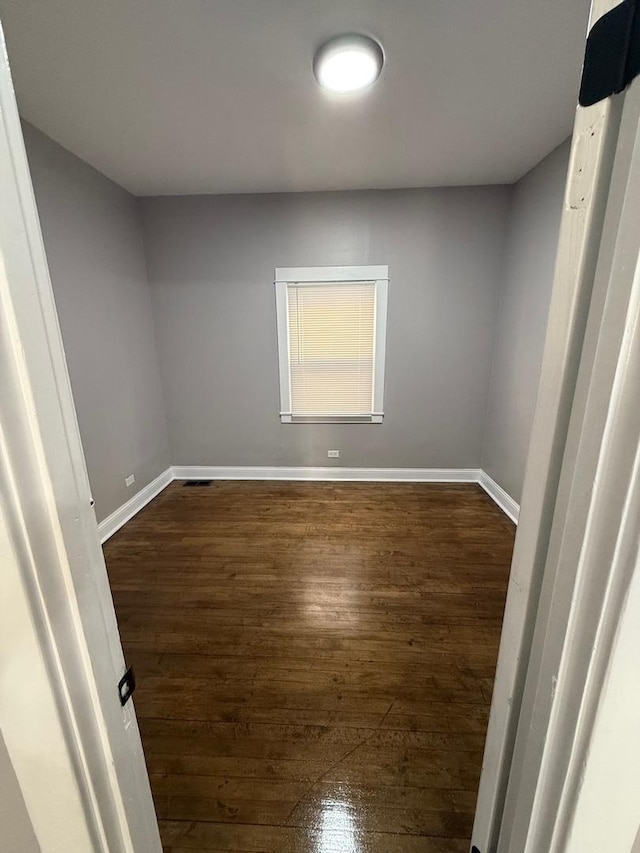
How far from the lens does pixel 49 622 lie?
1.43 ft

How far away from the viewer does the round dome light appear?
1.43 meters

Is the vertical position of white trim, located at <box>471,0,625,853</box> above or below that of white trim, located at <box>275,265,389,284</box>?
below

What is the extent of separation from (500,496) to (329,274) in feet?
8.43

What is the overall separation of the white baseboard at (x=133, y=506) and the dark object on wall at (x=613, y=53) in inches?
118

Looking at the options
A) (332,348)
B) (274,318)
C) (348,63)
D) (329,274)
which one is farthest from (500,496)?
(348,63)

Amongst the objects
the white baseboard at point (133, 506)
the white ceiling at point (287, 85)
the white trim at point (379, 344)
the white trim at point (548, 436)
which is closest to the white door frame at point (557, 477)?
the white trim at point (548, 436)

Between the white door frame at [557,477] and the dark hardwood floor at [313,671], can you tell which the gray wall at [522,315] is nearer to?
the dark hardwood floor at [313,671]

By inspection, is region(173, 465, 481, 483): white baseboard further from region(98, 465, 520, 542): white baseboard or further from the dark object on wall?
the dark object on wall

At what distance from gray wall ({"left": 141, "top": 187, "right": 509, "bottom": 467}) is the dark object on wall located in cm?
284

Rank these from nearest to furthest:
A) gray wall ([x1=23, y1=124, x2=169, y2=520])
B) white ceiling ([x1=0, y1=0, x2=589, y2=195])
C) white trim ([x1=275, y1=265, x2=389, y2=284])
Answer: white ceiling ([x1=0, y1=0, x2=589, y2=195]) < gray wall ([x1=23, y1=124, x2=169, y2=520]) < white trim ([x1=275, y1=265, x2=389, y2=284])

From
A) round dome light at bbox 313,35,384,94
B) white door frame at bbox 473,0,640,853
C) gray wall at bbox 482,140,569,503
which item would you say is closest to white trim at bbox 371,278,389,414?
gray wall at bbox 482,140,569,503

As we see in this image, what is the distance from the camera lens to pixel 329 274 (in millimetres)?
3047

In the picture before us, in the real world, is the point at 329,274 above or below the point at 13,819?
above

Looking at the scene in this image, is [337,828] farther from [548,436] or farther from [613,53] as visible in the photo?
[613,53]
